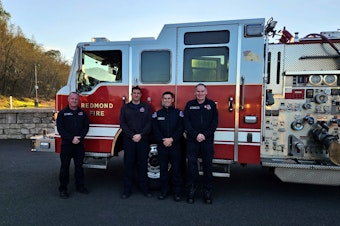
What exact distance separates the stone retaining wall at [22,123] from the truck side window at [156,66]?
21.9 feet

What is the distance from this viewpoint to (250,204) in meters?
4.24

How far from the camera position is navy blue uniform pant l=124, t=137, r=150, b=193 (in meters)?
4.43

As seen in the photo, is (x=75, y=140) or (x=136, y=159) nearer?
(x=75, y=140)

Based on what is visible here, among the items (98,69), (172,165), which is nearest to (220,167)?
(172,165)

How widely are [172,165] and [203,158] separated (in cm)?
53

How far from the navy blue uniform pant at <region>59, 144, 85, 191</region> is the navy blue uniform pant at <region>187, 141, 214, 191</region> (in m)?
1.89

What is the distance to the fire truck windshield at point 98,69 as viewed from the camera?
4.70 meters

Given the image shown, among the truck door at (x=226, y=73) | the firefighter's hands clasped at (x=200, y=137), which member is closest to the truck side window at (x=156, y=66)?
the truck door at (x=226, y=73)

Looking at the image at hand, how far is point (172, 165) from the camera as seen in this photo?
4363 mm

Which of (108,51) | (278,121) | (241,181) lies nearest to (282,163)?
(278,121)

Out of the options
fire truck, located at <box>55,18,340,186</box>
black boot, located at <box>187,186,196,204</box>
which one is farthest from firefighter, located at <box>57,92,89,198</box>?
black boot, located at <box>187,186,196,204</box>

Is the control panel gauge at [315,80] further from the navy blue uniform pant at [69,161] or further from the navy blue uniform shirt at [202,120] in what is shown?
the navy blue uniform pant at [69,161]

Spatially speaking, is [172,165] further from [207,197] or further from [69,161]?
[69,161]

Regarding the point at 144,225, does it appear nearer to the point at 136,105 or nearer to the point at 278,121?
the point at 136,105
